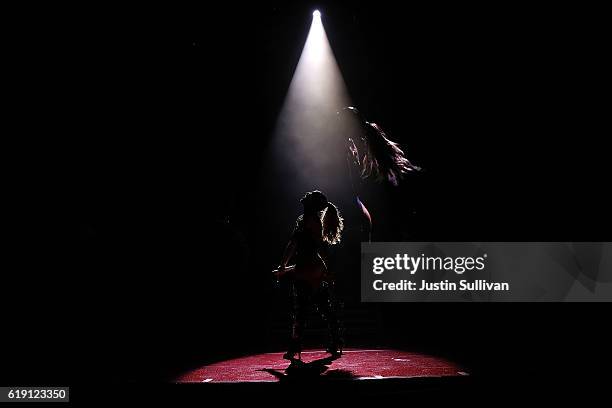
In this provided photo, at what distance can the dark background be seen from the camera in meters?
7.17

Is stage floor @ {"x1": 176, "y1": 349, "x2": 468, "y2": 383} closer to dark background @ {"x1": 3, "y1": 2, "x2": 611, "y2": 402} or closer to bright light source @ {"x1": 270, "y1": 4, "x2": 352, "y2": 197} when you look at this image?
dark background @ {"x1": 3, "y1": 2, "x2": 611, "y2": 402}

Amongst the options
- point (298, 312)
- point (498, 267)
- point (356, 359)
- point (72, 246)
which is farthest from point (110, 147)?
point (498, 267)

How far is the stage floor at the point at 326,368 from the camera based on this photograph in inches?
150

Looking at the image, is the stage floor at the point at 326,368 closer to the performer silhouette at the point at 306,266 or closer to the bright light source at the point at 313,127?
the performer silhouette at the point at 306,266

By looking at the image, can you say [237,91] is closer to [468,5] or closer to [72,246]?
[72,246]

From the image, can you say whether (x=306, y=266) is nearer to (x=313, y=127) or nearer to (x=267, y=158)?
(x=267, y=158)

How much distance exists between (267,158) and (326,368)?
6509 mm

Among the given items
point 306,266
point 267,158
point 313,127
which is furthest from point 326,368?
point 313,127

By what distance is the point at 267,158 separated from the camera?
1004cm

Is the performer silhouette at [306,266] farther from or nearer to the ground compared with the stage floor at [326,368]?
farther from the ground

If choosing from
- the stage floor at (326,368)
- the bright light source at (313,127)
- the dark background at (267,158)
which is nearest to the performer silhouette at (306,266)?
the stage floor at (326,368)

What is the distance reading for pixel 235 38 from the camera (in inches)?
369

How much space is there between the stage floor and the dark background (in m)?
1.17

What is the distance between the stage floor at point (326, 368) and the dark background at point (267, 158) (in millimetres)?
1172
